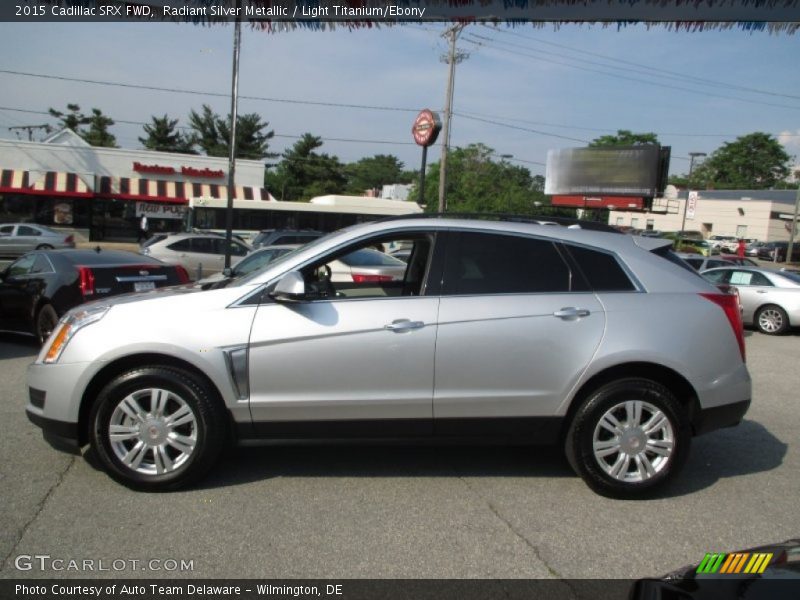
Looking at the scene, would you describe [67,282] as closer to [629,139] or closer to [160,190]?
[160,190]

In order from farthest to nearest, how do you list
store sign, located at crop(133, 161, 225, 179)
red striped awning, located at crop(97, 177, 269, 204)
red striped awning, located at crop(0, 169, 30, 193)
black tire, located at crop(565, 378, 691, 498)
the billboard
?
the billboard, store sign, located at crop(133, 161, 225, 179), red striped awning, located at crop(97, 177, 269, 204), red striped awning, located at crop(0, 169, 30, 193), black tire, located at crop(565, 378, 691, 498)

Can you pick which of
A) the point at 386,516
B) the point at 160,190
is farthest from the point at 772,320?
the point at 160,190

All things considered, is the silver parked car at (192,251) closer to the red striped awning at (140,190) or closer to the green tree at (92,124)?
the red striped awning at (140,190)

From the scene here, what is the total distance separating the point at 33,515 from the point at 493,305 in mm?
3008

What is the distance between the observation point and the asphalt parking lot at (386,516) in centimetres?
337

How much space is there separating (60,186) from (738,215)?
6168cm

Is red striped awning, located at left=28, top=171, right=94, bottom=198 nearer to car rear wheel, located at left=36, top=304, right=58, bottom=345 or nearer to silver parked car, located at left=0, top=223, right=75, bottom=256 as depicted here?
silver parked car, located at left=0, top=223, right=75, bottom=256

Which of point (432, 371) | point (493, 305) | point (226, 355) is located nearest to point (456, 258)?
point (493, 305)

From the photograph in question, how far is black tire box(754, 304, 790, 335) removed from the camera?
1325cm

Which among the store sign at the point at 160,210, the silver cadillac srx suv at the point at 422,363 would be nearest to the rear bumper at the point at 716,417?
the silver cadillac srx suv at the point at 422,363

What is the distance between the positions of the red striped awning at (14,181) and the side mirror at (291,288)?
37.6 m

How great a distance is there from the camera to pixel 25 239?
28.2m

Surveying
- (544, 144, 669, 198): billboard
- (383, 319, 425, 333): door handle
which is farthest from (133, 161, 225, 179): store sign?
(383, 319, 425, 333): door handle

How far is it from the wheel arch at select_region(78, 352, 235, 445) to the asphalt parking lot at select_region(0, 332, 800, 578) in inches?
19.3
